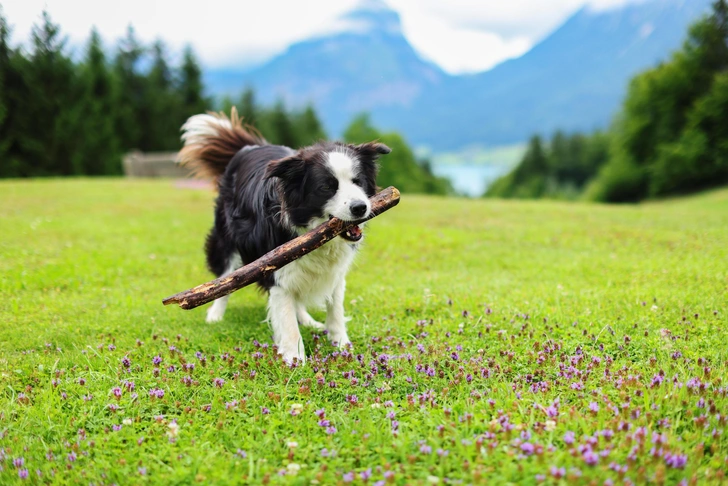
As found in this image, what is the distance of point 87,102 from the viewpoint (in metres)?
31.8

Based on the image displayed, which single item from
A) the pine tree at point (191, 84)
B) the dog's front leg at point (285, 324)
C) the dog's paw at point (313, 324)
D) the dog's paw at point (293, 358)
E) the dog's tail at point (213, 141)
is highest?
the pine tree at point (191, 84)

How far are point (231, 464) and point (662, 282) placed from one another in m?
5.84

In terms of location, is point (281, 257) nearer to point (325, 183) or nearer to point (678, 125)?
point (325, 183)

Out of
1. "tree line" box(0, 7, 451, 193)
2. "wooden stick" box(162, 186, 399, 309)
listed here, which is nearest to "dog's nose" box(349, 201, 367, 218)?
"wooden stick" box(162, 186, 399, 309)

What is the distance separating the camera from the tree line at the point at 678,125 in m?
31.7

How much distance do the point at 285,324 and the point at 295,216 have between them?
1.01 meters

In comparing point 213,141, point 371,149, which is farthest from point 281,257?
point 213,141

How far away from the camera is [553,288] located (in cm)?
671

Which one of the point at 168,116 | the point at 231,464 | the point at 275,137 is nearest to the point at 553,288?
the point at 231,464

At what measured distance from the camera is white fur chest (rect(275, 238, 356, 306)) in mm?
4941

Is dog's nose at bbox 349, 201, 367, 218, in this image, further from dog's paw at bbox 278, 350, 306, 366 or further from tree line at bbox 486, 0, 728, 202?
tree line at bbox 486, 0, 728, 202

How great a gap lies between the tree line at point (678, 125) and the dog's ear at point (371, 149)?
110ft

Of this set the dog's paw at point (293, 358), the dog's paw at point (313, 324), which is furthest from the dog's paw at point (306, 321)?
the dog's paw at point (293, 358)

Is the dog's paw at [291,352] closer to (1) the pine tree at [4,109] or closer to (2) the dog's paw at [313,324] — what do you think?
(2) the dog's paw at [313,324]
